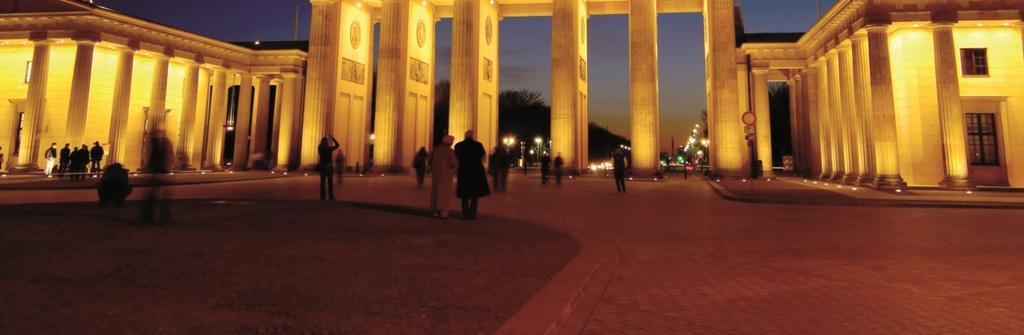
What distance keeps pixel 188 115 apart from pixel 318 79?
1143 cm

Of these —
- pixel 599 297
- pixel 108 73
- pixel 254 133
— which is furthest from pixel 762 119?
pixel 108 73

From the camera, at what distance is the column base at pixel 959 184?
1962 centimetres

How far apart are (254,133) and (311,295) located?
39.6 m

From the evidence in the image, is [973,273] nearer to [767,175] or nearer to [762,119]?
[767,175]

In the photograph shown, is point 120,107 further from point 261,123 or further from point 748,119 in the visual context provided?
point 748,119

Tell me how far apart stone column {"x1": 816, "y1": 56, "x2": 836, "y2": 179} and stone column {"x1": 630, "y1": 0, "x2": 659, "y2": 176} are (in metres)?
9.95

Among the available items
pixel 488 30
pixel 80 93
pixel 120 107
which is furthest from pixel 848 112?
pixel 80 93

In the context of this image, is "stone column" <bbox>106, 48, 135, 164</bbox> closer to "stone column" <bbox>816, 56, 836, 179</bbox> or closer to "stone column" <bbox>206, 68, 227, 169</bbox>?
"stone column" <bbox>206, 68, 227, 169</bbox>

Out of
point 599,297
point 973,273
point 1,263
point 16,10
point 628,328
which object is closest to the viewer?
point 628,328

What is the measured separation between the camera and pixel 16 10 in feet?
94.0

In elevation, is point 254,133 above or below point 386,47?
below

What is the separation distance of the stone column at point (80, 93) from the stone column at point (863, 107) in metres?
43.1

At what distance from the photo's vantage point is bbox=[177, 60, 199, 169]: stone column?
34000mm

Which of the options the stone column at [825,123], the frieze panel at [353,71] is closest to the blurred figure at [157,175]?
the frieze panel at [353,71]
